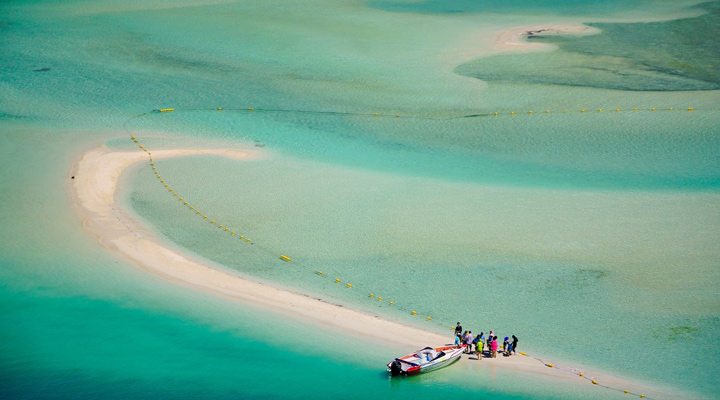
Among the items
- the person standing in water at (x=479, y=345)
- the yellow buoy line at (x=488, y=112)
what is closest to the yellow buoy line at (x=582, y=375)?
the person standing in water at (x=479, y=345)

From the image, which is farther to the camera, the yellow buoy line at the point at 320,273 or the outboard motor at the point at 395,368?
the yellow buoy line at the point at 320,273

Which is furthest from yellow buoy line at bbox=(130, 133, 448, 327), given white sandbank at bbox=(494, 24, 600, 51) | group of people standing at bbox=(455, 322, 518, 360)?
white sandbank at bbox=(494, 24, 600, 51)

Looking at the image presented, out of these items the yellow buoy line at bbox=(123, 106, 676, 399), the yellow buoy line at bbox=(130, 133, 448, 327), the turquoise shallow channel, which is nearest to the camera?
the yellow buoy line at bbox=(123, 106, 676, 399)

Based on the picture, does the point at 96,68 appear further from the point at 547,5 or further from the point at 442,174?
the point at 547,5

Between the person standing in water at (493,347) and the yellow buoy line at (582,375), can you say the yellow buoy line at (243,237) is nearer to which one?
the person standing in water at (493,347)

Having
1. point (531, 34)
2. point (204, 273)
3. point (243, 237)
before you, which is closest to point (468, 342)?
point (204, 273)

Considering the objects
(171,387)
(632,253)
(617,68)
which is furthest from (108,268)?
(617,68)

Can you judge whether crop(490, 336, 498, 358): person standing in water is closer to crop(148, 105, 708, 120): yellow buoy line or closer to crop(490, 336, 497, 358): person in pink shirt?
crop(490, 336, 497, 358): person in pink shirt
